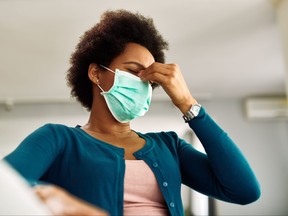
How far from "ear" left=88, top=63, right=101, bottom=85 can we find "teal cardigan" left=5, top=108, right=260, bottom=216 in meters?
0.23

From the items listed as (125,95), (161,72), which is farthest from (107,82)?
(161,72)

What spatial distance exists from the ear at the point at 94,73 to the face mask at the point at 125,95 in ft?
0.08

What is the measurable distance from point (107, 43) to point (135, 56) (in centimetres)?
10

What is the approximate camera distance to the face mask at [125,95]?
986mm

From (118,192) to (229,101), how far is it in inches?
114

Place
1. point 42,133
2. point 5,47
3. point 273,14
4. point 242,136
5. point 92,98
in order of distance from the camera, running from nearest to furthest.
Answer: point 42,133 < point 92,98 < point 273,14 < point 5,47 < point 242,136

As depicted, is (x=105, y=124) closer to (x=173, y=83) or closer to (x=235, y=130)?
(x=173, y=83)

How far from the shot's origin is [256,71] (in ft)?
9.30

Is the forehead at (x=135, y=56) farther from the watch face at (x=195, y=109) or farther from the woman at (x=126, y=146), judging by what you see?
the watch face at (x=195, y=109)

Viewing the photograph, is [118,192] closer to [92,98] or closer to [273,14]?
[92,98]

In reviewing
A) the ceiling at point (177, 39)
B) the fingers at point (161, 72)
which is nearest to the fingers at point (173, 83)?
the fingers at point (161, 72)

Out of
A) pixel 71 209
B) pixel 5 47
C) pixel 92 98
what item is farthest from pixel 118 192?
pixel 5 47

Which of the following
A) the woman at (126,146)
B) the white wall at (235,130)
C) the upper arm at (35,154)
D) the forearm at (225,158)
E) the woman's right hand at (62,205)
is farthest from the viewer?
the white wall at (235,130)

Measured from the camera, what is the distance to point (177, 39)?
93.6 inches
